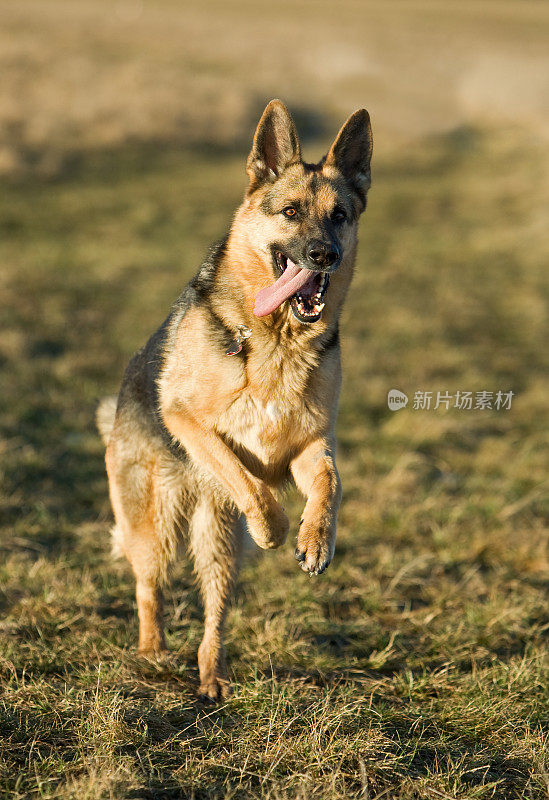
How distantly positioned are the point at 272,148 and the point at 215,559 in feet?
7.49

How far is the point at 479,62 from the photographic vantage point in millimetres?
29922

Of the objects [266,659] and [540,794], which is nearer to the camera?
[540,794]

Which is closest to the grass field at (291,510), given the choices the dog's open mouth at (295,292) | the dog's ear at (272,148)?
the dog's open mouth at (295,292)

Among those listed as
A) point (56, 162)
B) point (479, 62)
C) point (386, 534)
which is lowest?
point (386, 534)

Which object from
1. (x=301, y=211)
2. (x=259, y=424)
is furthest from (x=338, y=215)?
(x=259, y=424)

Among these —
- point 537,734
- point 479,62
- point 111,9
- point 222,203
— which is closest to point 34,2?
point 111,9

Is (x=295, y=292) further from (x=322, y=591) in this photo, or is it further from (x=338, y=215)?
(x=322, y=591)

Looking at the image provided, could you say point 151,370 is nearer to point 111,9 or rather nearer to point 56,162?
point 56,162

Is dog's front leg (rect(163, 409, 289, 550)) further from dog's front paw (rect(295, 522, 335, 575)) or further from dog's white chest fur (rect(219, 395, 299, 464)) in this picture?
dog's front paw (rect(295, 522, 335, 575))

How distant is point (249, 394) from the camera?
139 inches

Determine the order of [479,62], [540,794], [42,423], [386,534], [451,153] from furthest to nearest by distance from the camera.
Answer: [479,62] → [451,153] → [42,423] → [386,534] → [540,794]

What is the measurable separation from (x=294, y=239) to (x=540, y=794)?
108 inches

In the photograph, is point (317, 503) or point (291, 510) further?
point (291, 510)

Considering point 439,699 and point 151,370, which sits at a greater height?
point 151,370
